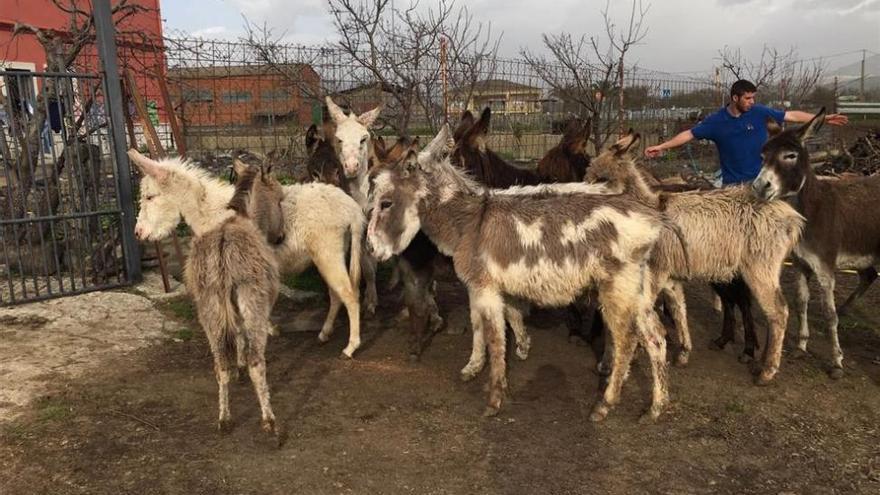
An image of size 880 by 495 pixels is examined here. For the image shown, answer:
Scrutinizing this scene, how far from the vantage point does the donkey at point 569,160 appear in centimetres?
671

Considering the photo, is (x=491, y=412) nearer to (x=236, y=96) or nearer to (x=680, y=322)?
(x=680, y=322)

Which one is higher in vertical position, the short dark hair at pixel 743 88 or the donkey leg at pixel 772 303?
the short dark hair at pixel 743 88

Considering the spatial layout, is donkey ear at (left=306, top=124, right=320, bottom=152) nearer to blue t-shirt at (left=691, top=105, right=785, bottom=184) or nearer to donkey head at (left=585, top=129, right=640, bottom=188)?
donkey head at (left=585, top=129, right=640, bottom=188)

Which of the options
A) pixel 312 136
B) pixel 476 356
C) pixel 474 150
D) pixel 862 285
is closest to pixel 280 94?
pixel 312 136

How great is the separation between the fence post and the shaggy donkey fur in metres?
5.47

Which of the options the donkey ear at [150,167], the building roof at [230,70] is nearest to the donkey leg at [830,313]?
the donkey ear at [150,167]

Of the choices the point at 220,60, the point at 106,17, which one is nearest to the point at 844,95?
the point at 220,60

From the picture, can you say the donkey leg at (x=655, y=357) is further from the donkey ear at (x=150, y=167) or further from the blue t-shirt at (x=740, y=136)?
the donkey ear at (x=150, y=167)

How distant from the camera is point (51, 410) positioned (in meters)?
4.21

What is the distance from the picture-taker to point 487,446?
12.6ft

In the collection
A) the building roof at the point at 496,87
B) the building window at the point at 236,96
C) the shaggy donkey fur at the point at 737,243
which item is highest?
the building roof at the point at 496,87

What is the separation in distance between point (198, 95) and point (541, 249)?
6.70m

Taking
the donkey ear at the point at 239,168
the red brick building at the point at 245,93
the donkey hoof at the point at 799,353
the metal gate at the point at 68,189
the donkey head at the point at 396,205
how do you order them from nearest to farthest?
the donkey head at the point at 396,205 → the donkey ear at the point at 239,168 → the donkey hoof at the point at 799,353 → the metal gate at the point at 68,189 → the red brick building at the point at 245,93

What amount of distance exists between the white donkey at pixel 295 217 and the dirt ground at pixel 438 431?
59 centimetres
